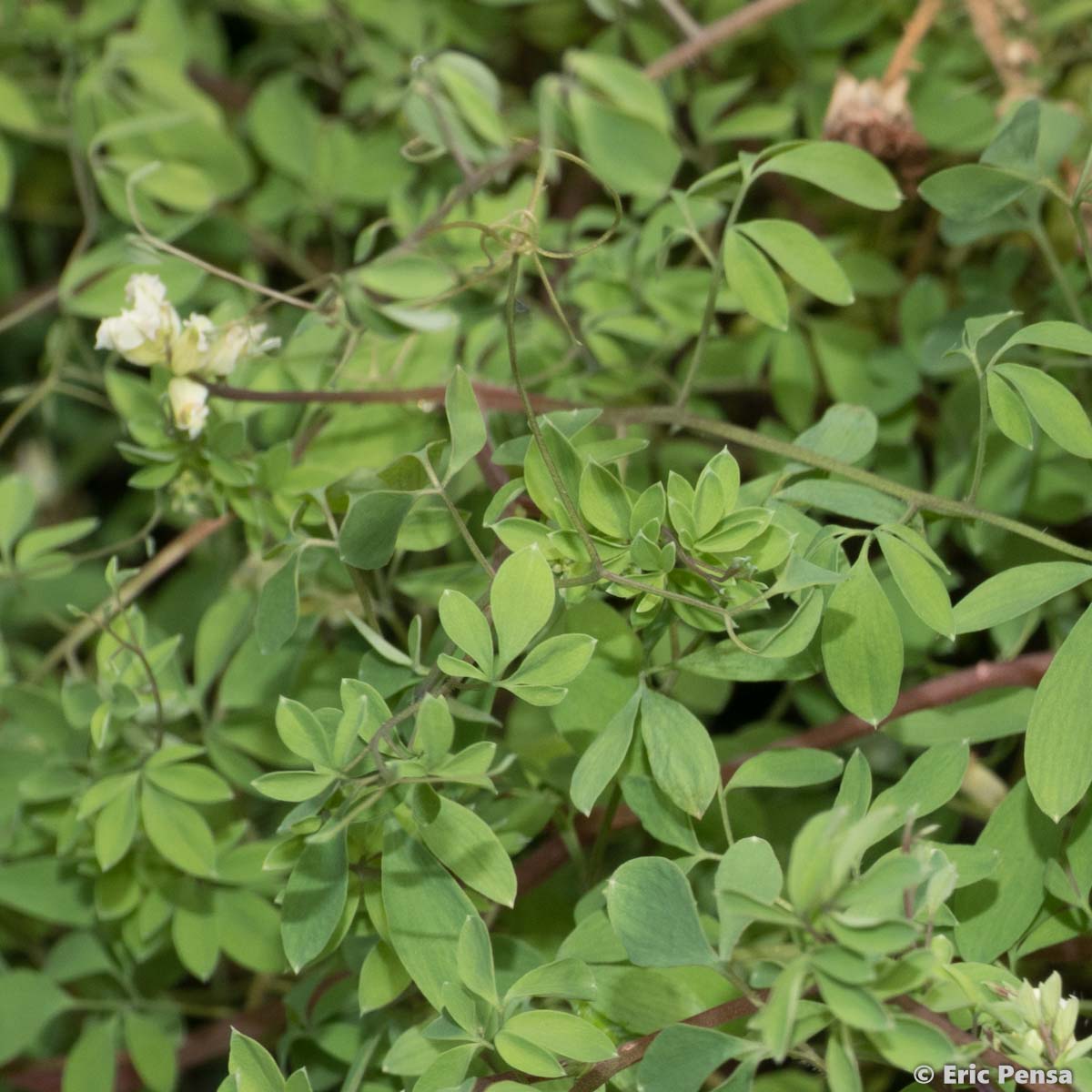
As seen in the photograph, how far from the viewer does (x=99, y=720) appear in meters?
0.77

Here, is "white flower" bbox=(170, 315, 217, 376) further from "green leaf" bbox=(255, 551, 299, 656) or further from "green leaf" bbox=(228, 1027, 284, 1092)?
"green leaf" bbox=(228, 1027, 284, 1092)

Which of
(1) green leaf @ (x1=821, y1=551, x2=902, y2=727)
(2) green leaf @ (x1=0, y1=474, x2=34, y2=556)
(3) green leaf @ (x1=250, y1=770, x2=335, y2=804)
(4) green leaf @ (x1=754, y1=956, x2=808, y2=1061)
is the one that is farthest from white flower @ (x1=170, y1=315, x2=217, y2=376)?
(4) green leaf @ (x1=754, y1=956, x2=808, y2=1061)

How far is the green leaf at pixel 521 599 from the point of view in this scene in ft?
2.04

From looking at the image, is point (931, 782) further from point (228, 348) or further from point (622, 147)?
point (228, 348)

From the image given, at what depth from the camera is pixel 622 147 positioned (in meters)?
0.71

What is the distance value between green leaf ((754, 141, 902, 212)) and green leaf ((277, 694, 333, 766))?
18.3 inches

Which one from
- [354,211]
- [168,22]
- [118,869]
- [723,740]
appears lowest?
[118,869]

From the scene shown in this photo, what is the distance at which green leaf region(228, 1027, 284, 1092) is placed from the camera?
0.61m

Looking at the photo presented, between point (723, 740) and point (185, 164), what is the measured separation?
2.42 feet

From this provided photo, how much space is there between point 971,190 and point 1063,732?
0.36m

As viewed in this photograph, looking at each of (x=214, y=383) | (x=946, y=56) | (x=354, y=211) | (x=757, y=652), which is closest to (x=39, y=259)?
(x=354, y=211)

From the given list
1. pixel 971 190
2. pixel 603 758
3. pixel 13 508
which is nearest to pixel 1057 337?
pixel 971 190

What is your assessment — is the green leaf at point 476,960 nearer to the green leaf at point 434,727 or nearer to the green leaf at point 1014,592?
the green leaf at point 434,727

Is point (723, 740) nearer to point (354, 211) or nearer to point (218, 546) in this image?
point (218, 546)
